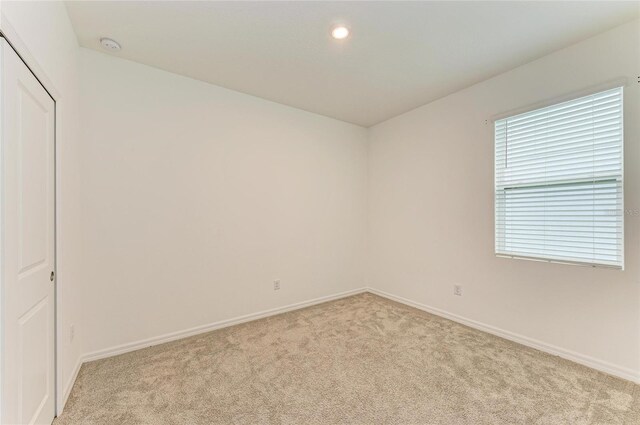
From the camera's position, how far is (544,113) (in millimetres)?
2449

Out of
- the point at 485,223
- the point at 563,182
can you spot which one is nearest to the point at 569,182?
the point at 563,182

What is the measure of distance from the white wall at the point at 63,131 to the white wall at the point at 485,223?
11.3ft

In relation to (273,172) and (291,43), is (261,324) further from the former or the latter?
(291,43)

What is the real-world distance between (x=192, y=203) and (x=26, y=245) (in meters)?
1.45

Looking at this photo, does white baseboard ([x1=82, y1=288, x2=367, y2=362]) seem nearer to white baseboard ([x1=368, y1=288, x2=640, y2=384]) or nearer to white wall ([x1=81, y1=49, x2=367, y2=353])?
white wall ([x1=81, y1=49, x2=367, y2=353])

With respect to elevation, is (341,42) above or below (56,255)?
above

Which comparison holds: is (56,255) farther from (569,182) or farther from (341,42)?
(569,182)

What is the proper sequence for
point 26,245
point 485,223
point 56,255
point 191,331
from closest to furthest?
point 26,245 < point 56,255 < point 191,331 < point 485,223

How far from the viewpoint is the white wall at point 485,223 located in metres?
2.04

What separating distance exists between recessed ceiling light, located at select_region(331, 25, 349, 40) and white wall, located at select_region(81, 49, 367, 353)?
1.41 m

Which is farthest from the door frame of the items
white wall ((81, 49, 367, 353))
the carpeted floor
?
white wall ((81, 49, 367, 353))

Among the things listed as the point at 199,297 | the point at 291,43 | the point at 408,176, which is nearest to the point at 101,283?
the point at 199,297

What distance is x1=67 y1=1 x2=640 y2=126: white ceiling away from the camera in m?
1.87

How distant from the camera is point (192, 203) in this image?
279 centimetres
